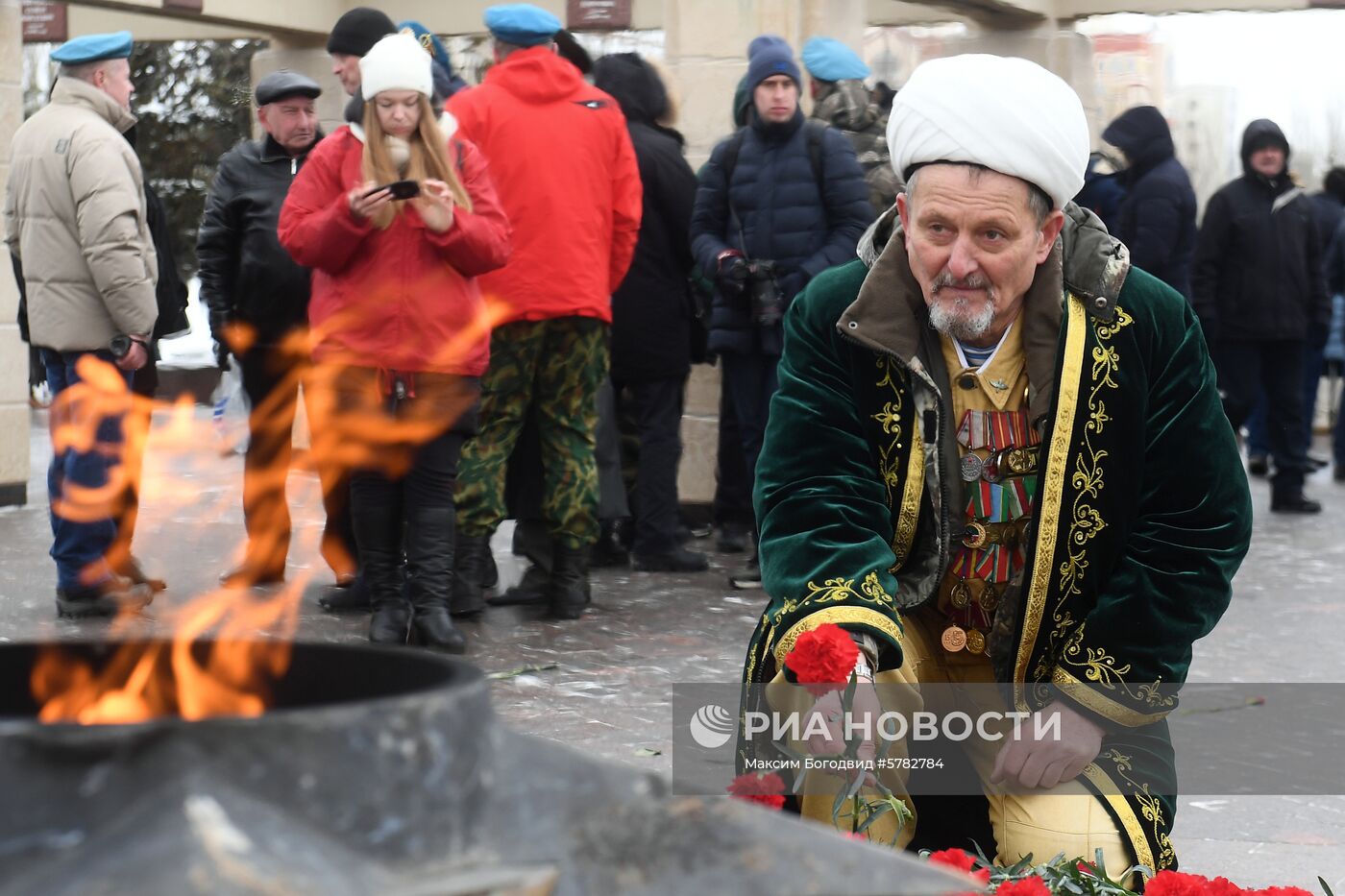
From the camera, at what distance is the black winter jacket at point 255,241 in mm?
6688

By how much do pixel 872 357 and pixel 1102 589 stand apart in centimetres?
55

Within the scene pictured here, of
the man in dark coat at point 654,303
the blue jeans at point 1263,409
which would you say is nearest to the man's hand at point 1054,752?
the man in dark coat at point 654,303

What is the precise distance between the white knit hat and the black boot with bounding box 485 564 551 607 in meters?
2.02

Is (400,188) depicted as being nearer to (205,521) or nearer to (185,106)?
(205,521)

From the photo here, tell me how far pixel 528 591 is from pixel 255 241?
1641 mm

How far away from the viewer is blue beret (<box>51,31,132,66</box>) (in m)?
6.70

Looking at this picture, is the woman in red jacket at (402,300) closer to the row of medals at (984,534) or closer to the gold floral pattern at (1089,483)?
the row of medals at (984,534)

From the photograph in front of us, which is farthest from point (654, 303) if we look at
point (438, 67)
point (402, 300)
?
point (402, 300)

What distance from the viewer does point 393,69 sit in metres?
5.68

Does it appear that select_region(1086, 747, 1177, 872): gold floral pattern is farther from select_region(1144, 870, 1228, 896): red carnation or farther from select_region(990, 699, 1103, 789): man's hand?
select_region(1144, 870, 1228, 896): red carnation

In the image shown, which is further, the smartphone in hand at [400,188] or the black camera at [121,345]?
the black camera at [121,345]

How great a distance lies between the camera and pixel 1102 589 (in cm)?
315

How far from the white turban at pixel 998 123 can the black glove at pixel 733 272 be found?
163 inches

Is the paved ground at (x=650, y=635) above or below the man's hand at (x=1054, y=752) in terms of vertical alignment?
below
